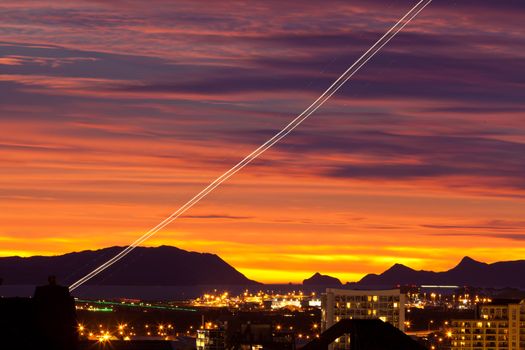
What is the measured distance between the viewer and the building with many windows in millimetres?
178250

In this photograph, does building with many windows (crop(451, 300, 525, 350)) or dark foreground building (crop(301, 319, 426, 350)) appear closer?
dark foreground building (crop(301, 319, 426, 350))

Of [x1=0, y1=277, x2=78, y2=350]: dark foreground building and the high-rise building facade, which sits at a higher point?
the high-rise building facade

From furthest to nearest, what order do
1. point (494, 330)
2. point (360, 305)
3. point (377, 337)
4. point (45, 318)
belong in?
point (360, 305) < point (494, 330) < point (377, 337) < point (45, 318)

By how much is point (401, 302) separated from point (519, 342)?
19338 mm

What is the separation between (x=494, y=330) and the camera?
181 m

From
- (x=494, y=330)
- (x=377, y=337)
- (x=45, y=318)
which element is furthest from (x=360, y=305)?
(x=45, y=318)

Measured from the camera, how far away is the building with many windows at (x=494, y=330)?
7018 inches

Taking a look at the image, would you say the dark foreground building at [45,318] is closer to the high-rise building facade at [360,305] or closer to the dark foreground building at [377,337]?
the dark foreground building at [377,337]

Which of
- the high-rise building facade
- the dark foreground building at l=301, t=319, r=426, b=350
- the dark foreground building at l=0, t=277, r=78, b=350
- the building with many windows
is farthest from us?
the high-rise building facade

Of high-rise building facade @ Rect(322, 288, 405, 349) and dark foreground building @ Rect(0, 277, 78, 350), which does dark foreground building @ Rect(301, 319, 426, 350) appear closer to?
dark foreground building @ Rect(0, 277, 78, 350)

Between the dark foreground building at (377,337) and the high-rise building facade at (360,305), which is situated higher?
the high-rise building facade at (360,305)

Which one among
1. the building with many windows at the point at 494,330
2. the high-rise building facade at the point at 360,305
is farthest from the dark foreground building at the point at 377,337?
the high-rise building facade at the point at 360,305

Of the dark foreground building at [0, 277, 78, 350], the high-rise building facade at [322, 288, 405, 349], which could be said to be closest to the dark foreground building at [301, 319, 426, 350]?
the dark foreground building at [0, 277, 78, 350]

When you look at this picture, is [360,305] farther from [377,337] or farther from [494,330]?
[377,337]
